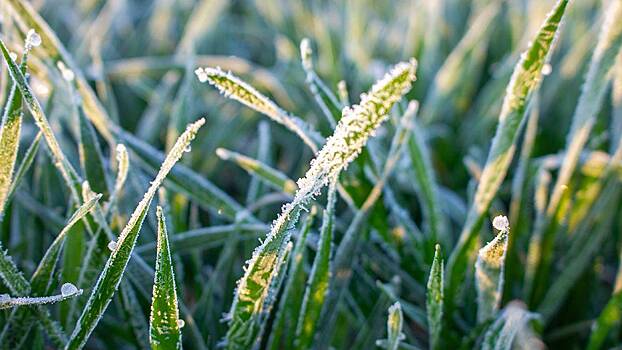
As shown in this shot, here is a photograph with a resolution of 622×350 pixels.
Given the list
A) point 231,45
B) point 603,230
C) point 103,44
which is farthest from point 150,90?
point 603,230

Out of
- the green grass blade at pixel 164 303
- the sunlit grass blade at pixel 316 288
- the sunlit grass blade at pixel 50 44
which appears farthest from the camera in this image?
the sunlit grass blade at pixel 50 44

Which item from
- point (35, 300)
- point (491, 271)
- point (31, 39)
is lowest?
point (35, 300)

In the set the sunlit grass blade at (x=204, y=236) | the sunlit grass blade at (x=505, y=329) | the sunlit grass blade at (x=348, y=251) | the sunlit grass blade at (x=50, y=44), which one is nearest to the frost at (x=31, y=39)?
the sunlit grass blade at (x=50, y=44)

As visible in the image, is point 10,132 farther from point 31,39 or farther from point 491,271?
point 491,271

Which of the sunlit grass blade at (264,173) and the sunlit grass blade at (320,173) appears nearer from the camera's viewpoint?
the sunlit grass blade at (320,173)

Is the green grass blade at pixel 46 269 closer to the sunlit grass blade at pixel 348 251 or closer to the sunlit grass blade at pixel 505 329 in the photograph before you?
the sunlit grass blade at pixel 348 251

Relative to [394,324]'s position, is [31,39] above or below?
above

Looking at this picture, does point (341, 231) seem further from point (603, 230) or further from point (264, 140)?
point (603, 230)

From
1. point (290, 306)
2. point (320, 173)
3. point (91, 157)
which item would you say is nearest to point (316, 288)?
point (290, 306)

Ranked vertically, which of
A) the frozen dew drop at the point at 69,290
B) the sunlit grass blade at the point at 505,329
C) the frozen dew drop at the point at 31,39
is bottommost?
the frozen dew drop at the point at 69,290
